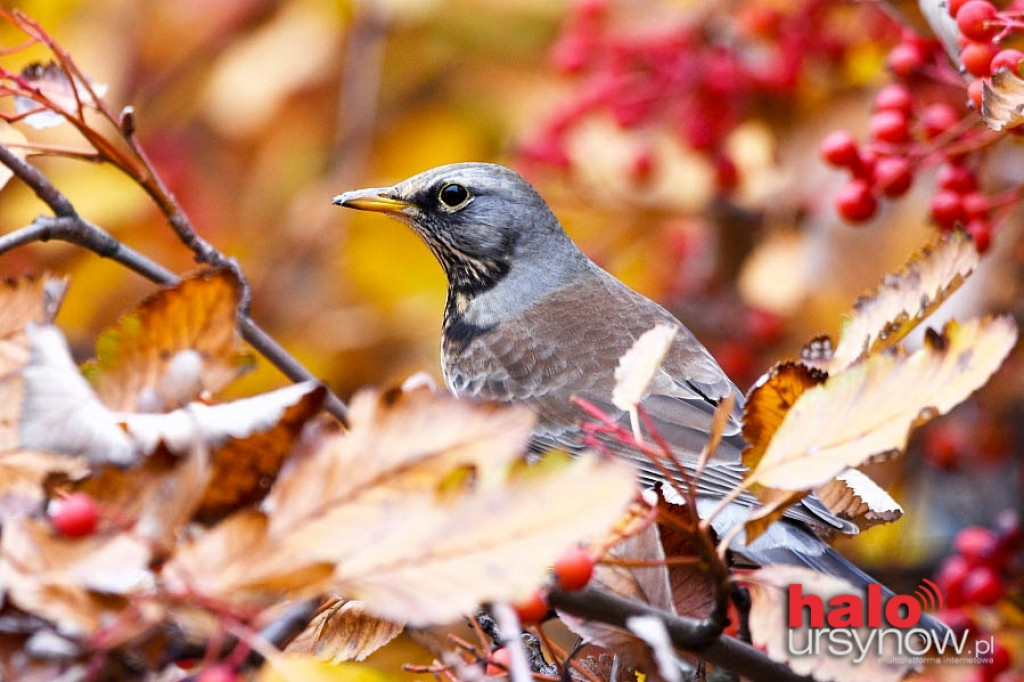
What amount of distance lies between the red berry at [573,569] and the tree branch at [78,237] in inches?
25.5

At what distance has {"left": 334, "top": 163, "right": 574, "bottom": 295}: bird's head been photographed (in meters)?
3.22

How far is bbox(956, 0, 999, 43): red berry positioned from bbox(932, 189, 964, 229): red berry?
0.47 meters

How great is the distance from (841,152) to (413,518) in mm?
1697

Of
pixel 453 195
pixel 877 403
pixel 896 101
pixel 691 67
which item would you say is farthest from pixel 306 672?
pixel 691 67

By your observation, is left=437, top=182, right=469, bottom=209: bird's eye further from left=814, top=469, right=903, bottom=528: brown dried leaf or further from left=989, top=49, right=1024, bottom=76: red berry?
left=814, top=469, right=903, bottom=528: brown dried leaf

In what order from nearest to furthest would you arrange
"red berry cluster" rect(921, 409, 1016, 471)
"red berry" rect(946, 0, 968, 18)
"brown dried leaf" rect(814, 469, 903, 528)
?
"brown dried leaf" rect(814, 469, 903, 528)
"red berry" rect(946, 0, 968, 18)
"red berry cluster" rect(921, 409, 1016, 471)

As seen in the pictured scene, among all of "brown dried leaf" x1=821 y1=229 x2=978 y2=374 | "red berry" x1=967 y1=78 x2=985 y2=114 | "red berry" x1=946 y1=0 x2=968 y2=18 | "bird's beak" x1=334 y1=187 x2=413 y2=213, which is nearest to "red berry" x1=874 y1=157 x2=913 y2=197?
"red berry" x1=946 y1=0 x2=968 y2=18

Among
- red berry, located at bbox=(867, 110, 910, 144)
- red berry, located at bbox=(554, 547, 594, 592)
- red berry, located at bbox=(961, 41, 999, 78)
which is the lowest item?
red berry, located at bbox=(554, 547, 594, 592)

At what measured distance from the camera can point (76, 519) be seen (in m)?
0.94

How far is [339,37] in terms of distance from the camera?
4098 mm

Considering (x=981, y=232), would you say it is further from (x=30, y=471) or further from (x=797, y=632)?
(x=30, y=471)

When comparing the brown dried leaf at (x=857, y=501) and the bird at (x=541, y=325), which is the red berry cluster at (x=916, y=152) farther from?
the brown dried leaf at (x=857, y=501)

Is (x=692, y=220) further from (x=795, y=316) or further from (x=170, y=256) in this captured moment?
(x=170, y=256)

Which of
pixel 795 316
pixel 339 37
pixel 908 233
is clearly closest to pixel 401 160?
pixel 339 37
